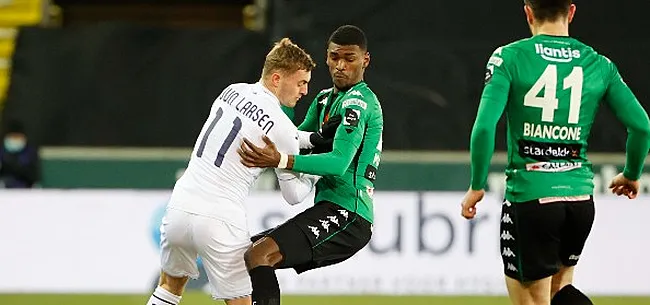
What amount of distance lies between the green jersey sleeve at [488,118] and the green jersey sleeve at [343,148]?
82 centimetres

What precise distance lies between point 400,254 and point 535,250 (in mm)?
4088

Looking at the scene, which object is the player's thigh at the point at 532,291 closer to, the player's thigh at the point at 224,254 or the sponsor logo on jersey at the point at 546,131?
the sponsor logo on jersey at the point at 546,131

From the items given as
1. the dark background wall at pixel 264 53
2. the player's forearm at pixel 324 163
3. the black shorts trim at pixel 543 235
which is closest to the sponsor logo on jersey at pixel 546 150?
the black shorts trim at pixel 543 235

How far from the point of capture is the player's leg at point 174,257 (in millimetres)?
5215

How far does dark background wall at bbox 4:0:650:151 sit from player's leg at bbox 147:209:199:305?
5191mm

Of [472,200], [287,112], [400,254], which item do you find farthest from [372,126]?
[400,254]

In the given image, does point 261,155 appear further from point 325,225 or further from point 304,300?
point 304,300

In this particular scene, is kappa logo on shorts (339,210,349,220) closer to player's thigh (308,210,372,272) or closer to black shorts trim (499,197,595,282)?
player's thigh (308,210,372,272)

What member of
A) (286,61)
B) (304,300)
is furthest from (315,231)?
(304,300)

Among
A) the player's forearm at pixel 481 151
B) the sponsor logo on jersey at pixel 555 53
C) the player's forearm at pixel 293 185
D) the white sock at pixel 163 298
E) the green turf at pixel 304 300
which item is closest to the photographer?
the player's forearm at pixel 481 151

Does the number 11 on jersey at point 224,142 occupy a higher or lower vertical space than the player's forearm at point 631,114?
lower

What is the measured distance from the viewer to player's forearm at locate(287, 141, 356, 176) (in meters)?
5.08

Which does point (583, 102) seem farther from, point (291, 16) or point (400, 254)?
point (291, 16)

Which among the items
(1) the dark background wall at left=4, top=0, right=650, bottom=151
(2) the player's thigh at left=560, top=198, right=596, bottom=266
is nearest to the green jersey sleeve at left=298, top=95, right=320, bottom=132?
(2) the player's thigh at left=560, top=198, right=596, bottom=266
